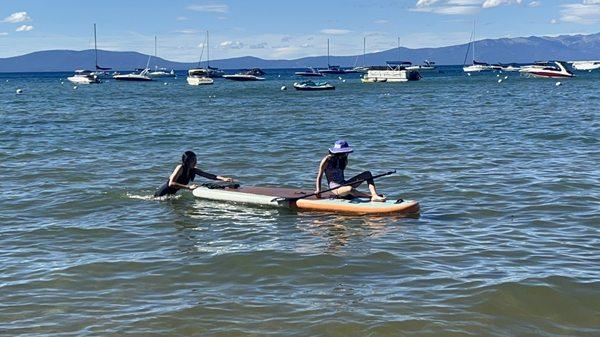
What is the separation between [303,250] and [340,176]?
3628 millimetres

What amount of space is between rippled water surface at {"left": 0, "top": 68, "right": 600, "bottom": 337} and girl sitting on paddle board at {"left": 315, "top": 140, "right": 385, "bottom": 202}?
2.55 feet

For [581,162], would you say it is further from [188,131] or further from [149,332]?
[188,131]

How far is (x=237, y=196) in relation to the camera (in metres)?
14.8

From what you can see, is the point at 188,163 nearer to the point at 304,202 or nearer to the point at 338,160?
the point at 304,202

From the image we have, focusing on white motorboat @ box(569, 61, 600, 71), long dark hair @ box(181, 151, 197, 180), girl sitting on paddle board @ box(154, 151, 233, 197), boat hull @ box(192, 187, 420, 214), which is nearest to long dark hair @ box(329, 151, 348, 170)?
boat hull @ box(192, 187, 420, 214)

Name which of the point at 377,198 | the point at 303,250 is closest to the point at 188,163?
the point at 377,198

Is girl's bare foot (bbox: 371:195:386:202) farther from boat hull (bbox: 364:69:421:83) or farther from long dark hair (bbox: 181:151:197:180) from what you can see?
boat hull (bbox: 364:69:421:83)

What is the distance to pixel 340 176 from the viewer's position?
1438cm

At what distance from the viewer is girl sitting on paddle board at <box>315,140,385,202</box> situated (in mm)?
13703

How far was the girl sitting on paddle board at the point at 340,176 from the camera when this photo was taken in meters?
13.7

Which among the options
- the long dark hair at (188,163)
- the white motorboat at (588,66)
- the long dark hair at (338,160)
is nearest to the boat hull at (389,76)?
the white motorboat at (588,66)

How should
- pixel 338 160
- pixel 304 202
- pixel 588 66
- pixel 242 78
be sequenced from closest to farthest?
pixel 304 202, pixel 338 160, pixel 242 78, pixel 588 66

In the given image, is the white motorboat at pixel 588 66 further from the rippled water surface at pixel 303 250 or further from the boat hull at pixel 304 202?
the boat hull at pixel 304 202

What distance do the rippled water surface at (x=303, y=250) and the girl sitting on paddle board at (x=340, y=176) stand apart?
30.7 inches
